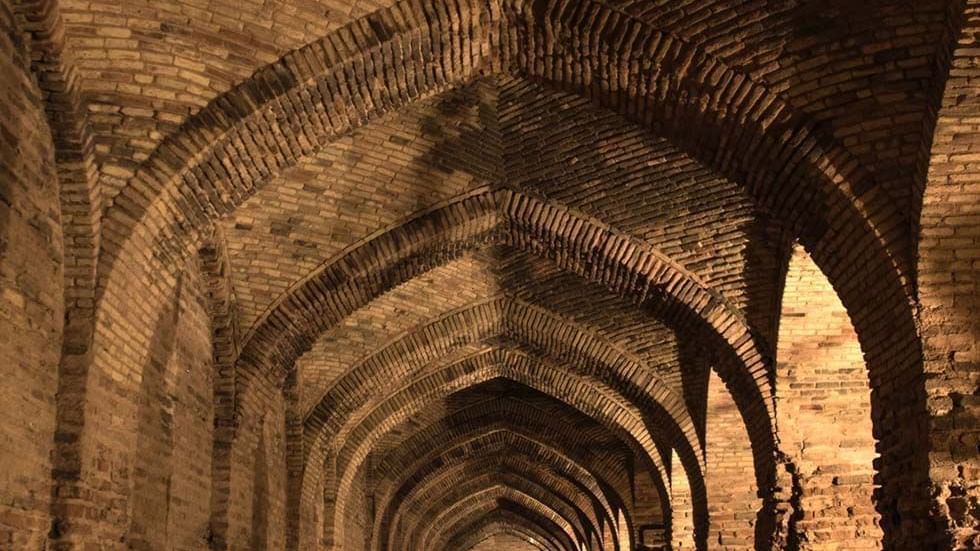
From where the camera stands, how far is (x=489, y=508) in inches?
947

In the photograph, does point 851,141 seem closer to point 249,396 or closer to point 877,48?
point 877,48

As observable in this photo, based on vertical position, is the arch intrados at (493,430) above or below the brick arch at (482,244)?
above

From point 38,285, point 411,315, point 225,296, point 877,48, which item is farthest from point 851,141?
point 411,315

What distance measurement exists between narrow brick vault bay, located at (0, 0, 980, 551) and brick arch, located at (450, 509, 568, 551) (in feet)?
43.7

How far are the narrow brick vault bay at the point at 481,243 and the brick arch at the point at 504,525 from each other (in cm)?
1333

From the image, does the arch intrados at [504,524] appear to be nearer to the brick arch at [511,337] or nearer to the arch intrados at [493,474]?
the arch intrados at [493,474]

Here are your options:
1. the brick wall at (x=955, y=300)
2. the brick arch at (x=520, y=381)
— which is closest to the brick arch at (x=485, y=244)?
the brick wall at (x=955, y=300)

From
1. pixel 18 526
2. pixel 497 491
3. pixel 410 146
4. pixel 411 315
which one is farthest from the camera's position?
pixel 497 491

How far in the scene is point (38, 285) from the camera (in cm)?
564

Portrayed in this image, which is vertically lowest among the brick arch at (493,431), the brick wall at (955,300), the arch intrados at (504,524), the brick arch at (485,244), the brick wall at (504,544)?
the brick wall at (955,300)

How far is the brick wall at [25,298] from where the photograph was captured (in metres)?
5.25

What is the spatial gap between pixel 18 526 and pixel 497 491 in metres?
16.4

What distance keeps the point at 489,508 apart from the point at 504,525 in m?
2.78

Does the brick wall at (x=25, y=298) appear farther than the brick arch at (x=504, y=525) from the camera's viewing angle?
No
